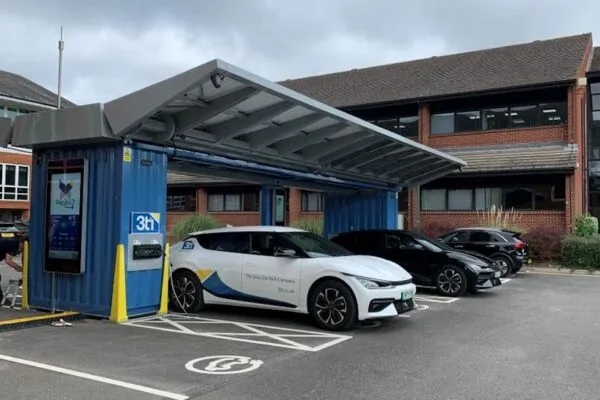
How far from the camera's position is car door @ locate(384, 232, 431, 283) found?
1255cm

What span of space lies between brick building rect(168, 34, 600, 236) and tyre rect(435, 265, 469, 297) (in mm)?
10224

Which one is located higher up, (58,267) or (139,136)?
(139,136)

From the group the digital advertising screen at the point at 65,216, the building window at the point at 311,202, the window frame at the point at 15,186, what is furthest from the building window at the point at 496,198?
the window frame at the point at 15,186

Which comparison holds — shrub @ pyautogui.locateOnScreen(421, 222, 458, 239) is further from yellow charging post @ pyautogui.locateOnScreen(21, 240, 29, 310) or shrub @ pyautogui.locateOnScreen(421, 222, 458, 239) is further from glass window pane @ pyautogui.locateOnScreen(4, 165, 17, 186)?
glass window pane @ pyautogui.locateOnScreen(4, 165, 17, 186)

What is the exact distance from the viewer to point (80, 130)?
8.62 meters

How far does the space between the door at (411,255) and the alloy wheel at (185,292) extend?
16.8ft

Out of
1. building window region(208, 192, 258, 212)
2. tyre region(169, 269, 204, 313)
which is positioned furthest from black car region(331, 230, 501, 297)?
building window region(208, 192, 258, 212)

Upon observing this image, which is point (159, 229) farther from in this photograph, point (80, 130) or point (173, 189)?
point (173, 189)

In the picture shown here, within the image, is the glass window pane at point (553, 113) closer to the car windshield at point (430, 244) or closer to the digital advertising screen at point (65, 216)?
the car windshield at point (430, 244)

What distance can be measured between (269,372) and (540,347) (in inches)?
145

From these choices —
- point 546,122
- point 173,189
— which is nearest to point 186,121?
point 546,122

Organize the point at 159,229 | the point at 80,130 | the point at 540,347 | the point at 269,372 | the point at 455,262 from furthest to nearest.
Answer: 1. the point at 455,262
2. the point at 159,229
3. the point at 80,130
4. the point at 540,347
5. the point at 269,372

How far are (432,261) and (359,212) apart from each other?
5.02 meters

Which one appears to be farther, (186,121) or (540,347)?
(186,121)
